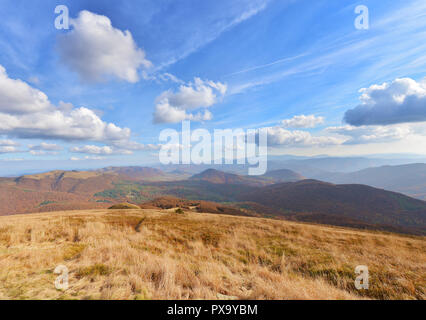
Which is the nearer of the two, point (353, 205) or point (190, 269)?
point (190, 269)

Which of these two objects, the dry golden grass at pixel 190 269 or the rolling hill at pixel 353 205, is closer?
the dry golden grass at pixel 190 269

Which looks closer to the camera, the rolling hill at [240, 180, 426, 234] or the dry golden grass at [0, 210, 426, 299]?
the dry golden grass at [0, 210, 426, 299]

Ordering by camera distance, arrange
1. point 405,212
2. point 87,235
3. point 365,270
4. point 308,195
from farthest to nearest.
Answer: point 308,195, point 405,212, point 87,235, point 365,270

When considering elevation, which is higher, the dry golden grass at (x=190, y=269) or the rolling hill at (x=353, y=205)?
the dry golden grass at (x=190, y=269)

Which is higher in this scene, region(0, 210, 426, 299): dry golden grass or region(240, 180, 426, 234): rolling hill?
region(0, 210, 426, 299): dry golden grass

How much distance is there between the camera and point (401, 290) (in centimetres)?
527

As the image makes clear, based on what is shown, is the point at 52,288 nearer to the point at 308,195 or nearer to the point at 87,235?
the point at 87,235

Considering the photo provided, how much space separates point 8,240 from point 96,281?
7580 millimetres

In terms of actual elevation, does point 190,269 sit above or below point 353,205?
above
